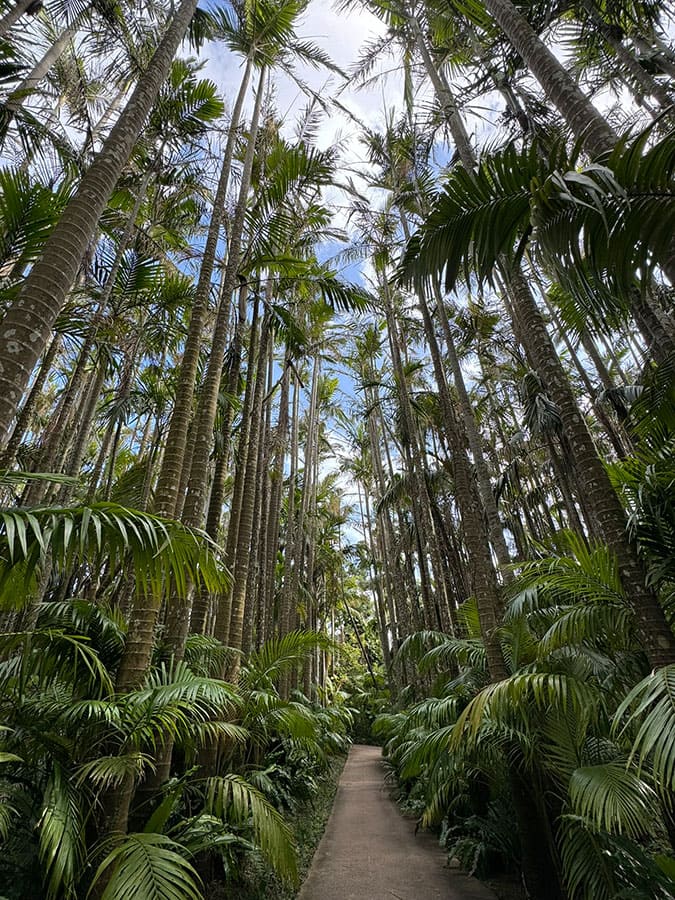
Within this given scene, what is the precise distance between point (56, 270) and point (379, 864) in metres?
5.76

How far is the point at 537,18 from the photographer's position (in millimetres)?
5414

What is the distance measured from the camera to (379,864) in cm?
419

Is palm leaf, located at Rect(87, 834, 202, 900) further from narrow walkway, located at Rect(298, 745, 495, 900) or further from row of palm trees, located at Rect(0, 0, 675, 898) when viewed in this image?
narrow walkway, located at Rect(298, 745, 495, 900)

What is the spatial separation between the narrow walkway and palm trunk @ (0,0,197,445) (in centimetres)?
439

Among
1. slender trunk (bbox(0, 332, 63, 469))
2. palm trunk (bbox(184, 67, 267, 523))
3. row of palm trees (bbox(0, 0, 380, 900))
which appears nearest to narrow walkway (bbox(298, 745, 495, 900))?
row of palm trees (bbox(0, 0, 380, 900))

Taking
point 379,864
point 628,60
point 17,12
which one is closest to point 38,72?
point 17,12

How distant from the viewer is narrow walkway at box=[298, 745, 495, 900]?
3.53 m

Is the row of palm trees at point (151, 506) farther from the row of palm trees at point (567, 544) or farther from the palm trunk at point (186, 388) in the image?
the row of palm trees at point (567, 544)

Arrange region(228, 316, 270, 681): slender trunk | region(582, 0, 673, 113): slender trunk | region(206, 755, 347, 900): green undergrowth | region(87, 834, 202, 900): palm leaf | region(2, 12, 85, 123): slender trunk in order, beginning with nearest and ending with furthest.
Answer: region(87, 834, 202, 900): palm leaf < region(206, 755, 347, 900): green undergrowth < region(2, 12, 85, 123): slender trunk < region(228, 316, 270, 681): slender trunk < region(582, 0, 673, 113): slender trunk

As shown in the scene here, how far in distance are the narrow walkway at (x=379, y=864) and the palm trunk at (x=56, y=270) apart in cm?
439

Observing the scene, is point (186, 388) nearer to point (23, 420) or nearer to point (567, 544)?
point (23, 420)

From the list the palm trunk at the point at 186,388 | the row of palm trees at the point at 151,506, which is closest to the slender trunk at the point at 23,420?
the row of palm trees at the point at 151,506

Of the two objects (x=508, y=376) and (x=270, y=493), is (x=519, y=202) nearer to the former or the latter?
(x=270, y=493)

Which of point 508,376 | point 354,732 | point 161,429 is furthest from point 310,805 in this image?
point 354,732
